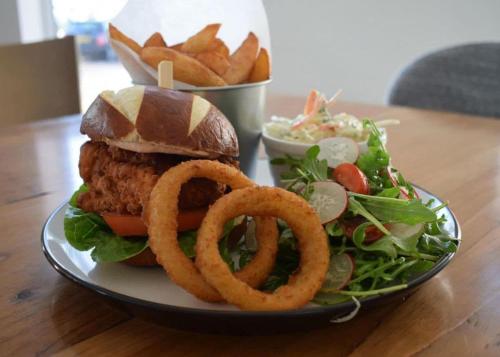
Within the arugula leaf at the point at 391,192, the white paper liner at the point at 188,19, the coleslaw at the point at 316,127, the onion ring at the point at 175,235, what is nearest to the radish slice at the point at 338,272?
the onion ring at the point at 175,235

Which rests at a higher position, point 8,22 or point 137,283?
point 137,283

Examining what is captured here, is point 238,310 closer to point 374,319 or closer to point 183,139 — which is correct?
point 374,319

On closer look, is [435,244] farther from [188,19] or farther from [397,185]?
[188,19]

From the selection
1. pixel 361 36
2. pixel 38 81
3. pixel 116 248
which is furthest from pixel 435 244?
pixel 361 36

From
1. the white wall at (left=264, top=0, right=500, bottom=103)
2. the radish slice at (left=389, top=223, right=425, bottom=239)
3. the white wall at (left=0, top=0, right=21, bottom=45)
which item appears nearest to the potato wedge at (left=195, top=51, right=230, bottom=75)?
the radish slice at (left=389, top=223, right=425, bottom=239)

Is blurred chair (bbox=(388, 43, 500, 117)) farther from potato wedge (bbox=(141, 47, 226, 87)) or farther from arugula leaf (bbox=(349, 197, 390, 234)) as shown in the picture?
arugula leaf (bbox=(349, 197, 390, 234))

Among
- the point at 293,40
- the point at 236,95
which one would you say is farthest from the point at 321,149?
the point at 293,40

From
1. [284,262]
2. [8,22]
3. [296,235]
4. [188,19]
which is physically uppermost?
[188,19]

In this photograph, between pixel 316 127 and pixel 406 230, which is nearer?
pixel 406 230
